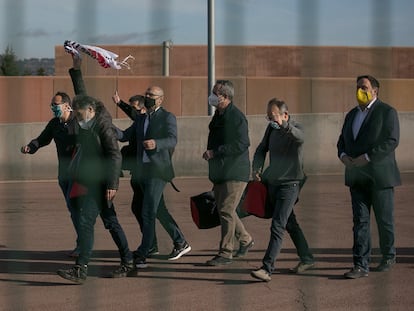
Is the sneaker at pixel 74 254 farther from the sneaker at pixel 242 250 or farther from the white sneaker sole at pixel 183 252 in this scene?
the sneaker at pixel 242 250

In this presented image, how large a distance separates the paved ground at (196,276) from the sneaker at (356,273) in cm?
6

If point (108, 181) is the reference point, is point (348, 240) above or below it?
below

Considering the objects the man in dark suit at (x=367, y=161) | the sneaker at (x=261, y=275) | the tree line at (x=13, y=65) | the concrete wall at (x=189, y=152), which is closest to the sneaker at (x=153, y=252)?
the sneaker at (x=261, y=275)

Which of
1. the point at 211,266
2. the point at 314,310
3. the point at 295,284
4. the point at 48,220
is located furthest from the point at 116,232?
the point at 48,220

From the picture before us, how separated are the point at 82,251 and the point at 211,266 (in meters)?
1.02

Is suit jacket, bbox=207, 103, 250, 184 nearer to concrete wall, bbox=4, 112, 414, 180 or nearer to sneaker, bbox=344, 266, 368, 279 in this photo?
sneaker, bbox=344, 266, 368, 279

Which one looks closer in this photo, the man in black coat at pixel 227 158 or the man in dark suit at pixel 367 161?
the man in dark suit at pixel 367 161

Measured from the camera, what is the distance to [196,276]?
6.82m

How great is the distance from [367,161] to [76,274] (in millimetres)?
2054

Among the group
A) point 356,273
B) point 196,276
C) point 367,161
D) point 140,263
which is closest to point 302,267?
point 356,273

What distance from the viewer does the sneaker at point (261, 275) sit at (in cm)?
644

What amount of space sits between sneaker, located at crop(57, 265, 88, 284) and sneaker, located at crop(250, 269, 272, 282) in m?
1.12

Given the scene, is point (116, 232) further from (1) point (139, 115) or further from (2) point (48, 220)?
(2) point (48, 220)

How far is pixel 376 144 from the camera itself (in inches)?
257
